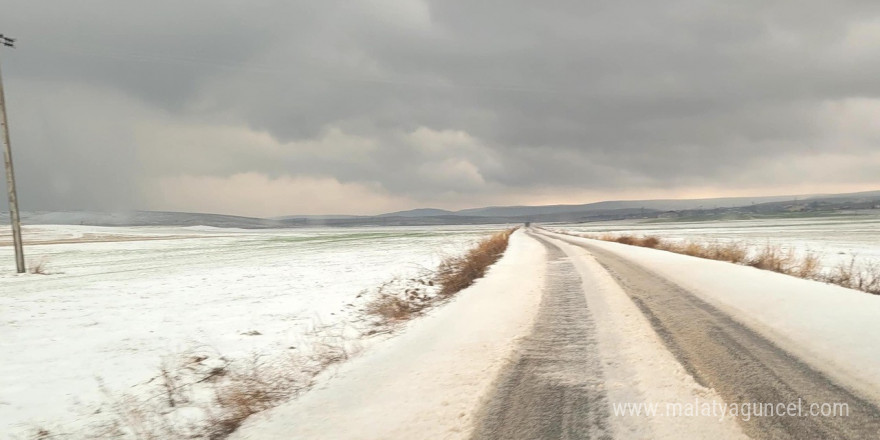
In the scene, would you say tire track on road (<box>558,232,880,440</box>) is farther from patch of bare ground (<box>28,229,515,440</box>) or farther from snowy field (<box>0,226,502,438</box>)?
snowy field (<box>0,226,502,438</box>)

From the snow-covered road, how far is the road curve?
→ 2 cm

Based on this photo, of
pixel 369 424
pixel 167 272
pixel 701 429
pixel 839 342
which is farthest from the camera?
pixel 167 272

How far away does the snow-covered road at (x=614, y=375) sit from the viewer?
133 inches

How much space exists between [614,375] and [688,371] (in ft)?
2.47

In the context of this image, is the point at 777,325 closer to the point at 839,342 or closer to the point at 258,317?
the point at 839,342

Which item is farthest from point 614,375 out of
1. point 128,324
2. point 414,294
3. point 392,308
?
point 128,324

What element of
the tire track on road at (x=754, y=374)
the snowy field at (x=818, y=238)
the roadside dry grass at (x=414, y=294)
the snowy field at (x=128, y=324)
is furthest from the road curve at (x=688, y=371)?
the snowy field at (x=818, y=238)

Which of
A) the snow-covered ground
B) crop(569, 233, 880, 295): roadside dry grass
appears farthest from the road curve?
crop(569, 233, 880, 295): roadside dry grass

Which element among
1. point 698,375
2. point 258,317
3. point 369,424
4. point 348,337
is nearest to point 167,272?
point 258,317

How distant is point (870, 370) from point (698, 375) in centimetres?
163

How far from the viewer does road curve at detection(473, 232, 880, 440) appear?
3.26 m

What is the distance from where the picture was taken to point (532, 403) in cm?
380

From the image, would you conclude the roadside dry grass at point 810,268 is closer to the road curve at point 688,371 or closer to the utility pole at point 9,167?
the road curve at point 688,371

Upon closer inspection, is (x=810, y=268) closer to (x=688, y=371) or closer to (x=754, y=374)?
(x=754, y=374)
